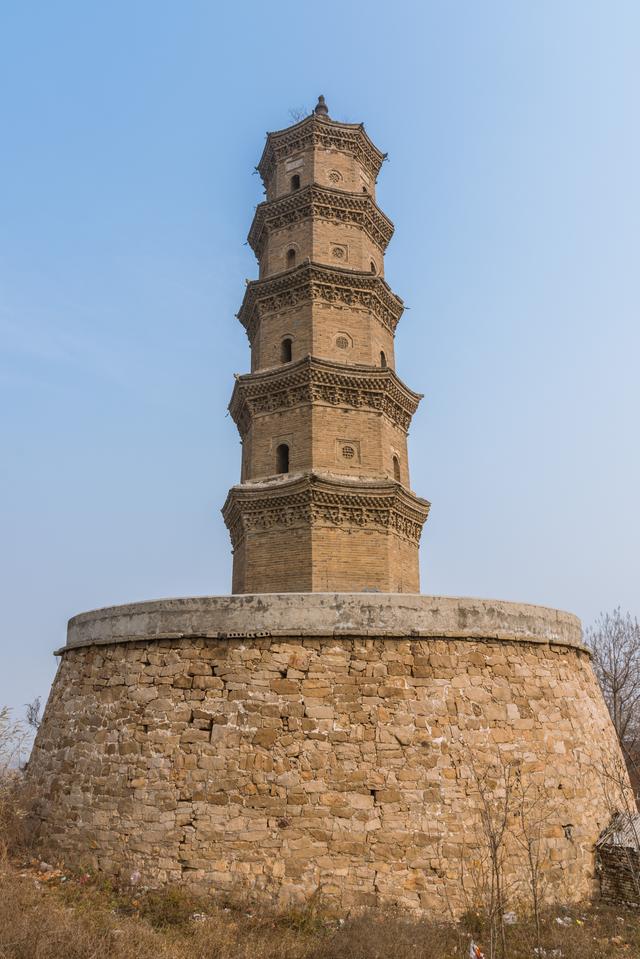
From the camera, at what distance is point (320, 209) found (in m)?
20.2

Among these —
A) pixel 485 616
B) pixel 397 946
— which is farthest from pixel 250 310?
pixel 397 946

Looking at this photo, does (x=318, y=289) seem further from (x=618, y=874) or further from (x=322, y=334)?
(x=618, y=874)

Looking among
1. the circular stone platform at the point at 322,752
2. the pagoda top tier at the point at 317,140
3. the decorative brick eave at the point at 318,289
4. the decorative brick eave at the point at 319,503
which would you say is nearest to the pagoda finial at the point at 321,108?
the pagoda top tier at the point at 317,140

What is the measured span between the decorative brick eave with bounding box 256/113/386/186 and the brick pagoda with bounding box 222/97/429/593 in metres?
0.04

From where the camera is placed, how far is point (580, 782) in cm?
948

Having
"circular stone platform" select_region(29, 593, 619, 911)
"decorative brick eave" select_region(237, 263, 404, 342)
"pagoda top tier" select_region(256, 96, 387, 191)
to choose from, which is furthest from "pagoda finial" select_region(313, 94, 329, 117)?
"circular stone platform" select_region(29, 593, 619, 911)

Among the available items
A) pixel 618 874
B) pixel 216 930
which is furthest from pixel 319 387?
pixel 216 930

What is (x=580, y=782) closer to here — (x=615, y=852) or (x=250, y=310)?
(x=615, y=852)

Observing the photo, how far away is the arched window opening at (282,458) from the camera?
17.7 m

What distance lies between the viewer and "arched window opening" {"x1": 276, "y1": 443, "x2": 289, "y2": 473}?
1774 centimetres

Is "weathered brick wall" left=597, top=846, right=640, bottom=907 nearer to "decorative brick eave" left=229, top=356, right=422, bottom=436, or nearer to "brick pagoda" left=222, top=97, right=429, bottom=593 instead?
"brick pagoda" left=222, top=97, right=429, bottom=593

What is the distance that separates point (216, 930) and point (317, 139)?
20.9 metres

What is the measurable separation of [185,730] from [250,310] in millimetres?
14404

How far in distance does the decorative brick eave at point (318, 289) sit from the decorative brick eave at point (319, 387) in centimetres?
239
